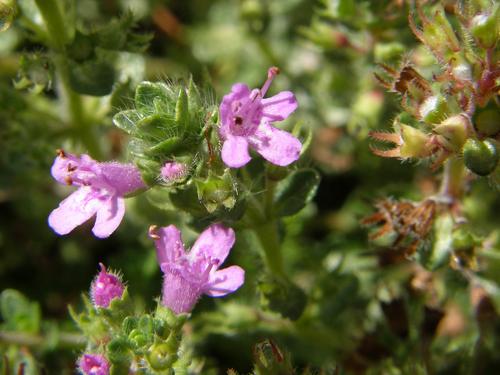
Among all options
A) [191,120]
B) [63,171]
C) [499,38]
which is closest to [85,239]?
[63,171]

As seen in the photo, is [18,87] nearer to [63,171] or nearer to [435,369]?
[63,171]

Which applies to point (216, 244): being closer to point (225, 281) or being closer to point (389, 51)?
point (225, 281)

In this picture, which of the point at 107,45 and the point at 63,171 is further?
the point at 107,45

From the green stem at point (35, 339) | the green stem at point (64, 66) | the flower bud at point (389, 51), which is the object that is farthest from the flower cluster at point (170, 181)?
the flower bud at point (389, 51)

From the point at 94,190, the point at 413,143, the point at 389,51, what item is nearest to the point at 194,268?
the point at 94,190

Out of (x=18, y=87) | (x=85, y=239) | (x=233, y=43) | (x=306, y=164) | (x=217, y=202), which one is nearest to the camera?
(x=217, y=202)

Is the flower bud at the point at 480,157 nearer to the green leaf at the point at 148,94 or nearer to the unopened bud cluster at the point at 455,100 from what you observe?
the unopened bud cluster at the point at 455,100

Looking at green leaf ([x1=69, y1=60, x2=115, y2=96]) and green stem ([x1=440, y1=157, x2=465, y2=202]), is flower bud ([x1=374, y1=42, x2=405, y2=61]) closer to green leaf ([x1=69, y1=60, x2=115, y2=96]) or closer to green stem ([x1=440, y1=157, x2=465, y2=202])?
green stem ([x1=440, y1=157, x2=465, y2=202])
